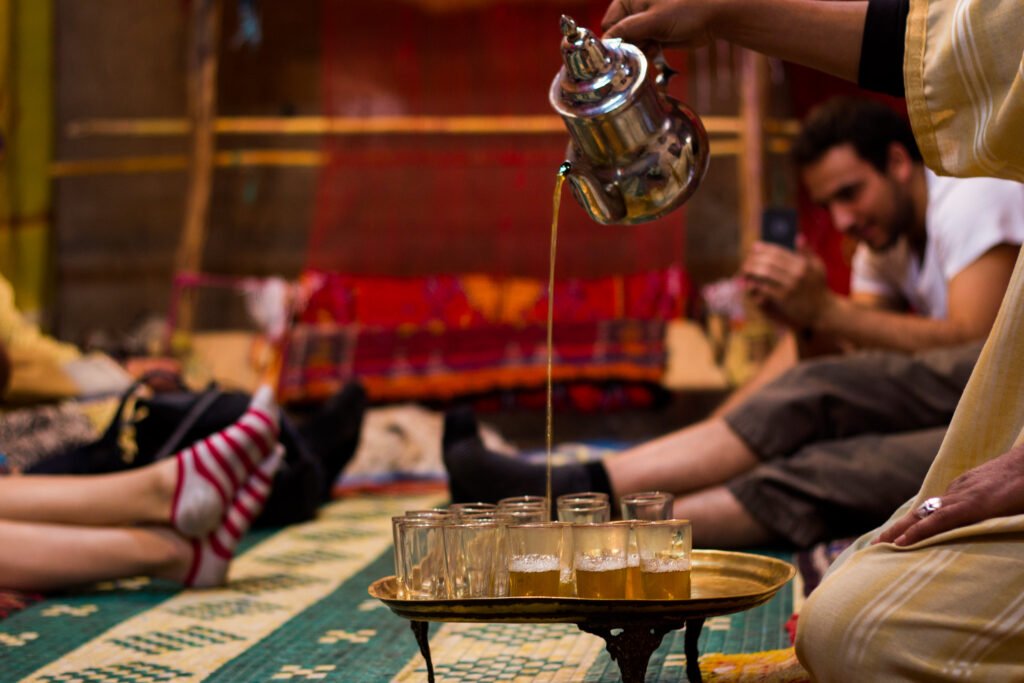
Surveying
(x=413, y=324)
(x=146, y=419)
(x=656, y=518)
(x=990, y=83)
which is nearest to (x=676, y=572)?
(x=656, y=518)

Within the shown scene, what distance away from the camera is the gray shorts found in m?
1.89

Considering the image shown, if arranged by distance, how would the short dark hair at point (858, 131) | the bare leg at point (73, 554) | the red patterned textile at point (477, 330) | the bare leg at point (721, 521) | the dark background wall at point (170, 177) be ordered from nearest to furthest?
the bare leg at point (73, 554) < the bare leg at point (721, 521) < the short dark hair at point (858, 131) < the red patterned textile at point (477, 330) < the dark background wall at point (170, 177)

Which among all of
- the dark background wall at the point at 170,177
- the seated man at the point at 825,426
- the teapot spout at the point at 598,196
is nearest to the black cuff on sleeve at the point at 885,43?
the teapot spout at the point at 598,196

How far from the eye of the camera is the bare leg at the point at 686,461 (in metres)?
1.93

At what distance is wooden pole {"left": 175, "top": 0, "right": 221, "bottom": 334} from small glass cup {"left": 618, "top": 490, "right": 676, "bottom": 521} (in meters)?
3.03

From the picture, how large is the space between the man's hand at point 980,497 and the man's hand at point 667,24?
0.53 meters

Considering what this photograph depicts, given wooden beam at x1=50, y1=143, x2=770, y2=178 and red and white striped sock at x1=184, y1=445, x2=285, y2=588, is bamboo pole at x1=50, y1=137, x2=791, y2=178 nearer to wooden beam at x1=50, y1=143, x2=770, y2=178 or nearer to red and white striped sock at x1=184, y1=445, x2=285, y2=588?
wooden beam at x1=50, y1=143, x2=770, y2=178

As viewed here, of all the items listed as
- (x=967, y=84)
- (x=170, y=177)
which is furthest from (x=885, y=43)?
(x=170, y=177)

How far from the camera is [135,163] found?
166 inches

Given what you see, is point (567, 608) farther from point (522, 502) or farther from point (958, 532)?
point (958, 532)

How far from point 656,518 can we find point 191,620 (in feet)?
2.65

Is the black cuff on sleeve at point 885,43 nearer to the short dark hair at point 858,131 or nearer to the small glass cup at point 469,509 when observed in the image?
the small glass cup at point 469,509

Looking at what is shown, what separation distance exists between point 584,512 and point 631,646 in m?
0.14

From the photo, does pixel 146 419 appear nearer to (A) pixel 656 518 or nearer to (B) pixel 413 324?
(A) pixel 656 518
